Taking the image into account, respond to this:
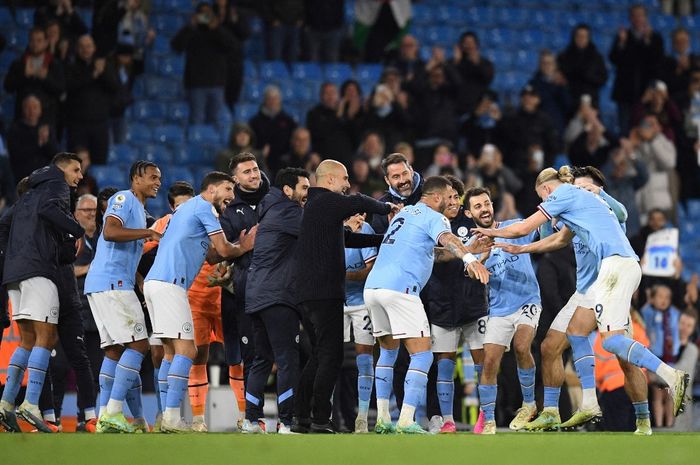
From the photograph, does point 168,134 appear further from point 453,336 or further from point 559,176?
point 559,176

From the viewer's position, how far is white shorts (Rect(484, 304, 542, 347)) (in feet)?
35.7

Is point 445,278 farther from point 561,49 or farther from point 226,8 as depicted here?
point 561,49

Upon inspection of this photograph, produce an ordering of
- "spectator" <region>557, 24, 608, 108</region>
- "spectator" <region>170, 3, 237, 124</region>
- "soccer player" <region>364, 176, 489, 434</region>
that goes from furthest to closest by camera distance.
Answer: "spectator" <region>557, 24, 608, 108</region>, "spectator" <region>170, 3, 237, 124</region>, "soccer player" <region>364, 176, 489, 434</region>

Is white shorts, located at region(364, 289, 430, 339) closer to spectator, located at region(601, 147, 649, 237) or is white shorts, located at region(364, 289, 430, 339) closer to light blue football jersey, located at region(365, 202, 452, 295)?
light blue football jersey, located at region(365, 202, 452, 295)

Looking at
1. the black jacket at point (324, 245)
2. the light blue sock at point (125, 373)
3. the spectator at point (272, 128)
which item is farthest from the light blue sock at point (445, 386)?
the spectator at point (272, 128)

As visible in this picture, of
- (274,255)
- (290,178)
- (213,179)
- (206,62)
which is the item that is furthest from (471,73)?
(274,255)

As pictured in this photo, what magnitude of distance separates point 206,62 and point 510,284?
327 inches

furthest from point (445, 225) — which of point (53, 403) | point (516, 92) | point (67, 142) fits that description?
point (516, 92)

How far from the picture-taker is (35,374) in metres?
10.3

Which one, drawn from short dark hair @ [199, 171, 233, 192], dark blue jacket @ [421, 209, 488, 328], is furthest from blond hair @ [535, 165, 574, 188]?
short dark hair @ [199, 171, 233, 192]

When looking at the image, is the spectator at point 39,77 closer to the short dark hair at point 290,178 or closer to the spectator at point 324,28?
the spectator at point 324,28

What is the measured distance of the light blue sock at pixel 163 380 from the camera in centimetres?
1060

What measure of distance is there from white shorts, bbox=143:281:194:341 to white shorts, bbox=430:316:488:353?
7.50 ft

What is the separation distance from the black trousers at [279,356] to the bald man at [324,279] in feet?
0.54
